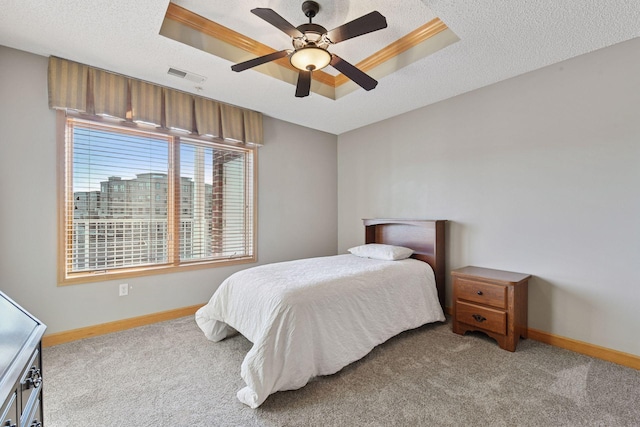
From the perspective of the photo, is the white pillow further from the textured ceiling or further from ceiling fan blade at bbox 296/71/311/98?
ceiling fan blade at bbox 296/71/311/98

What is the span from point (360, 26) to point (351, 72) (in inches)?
17.1

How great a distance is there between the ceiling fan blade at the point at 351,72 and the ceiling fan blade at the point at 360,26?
0.15m

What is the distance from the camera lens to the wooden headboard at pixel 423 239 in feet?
10.6

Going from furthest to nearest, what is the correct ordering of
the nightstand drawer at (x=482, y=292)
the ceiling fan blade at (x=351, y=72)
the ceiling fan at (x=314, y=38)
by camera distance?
the nightstand drawer at (x=482, y=292), the ceiling fan blade at (x=351, y=72), the ceiling fan at (x=314, y=38)

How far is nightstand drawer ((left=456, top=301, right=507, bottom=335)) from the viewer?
247 cm

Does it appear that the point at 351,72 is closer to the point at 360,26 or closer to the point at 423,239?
the point at 360,26

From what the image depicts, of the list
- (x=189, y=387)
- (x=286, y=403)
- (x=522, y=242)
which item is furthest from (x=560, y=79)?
(x=189, y=387)

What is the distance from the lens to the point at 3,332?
1006 millimetres

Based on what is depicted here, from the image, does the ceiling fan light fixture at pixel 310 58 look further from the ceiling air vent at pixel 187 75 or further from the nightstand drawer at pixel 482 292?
the nightstand drawer at pixel 482 292

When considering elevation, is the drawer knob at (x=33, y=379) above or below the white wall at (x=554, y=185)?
below

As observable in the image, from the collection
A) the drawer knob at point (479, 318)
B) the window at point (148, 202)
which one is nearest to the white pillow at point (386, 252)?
the drawer knob at point (479, 318)

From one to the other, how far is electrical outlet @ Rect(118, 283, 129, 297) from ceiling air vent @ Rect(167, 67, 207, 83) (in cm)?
217

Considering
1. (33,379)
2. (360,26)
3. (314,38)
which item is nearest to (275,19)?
(314,38)

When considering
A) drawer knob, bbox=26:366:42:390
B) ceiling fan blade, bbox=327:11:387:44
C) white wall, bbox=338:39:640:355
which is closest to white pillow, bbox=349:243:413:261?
white wall, bbox=338:39:640:355
